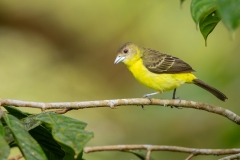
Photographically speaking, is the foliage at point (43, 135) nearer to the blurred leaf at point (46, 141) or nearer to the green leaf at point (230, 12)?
the blurred leaf at point (46, 141)

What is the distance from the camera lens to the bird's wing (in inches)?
197

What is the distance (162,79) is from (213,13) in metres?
2.56

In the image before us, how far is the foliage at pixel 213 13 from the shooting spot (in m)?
1.49

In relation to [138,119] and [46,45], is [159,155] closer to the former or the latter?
[138,119]

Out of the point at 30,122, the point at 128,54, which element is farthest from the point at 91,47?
the point at 30,122

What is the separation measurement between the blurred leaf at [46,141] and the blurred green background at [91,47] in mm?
4307

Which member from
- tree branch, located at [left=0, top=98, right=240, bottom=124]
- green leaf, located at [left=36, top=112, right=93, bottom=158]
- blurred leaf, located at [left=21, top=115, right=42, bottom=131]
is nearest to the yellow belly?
tree branch, located at [left=0, top=98, right=240, bottom=124]

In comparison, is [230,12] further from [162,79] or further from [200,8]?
[162,79]

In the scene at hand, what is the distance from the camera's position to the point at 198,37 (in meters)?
8.22

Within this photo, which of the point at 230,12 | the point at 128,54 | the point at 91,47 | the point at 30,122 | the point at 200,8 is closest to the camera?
the point at 230,12

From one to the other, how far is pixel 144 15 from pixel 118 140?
9.93ft

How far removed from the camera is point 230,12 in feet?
4.96

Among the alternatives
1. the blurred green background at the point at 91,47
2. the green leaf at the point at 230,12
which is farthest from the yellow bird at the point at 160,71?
the green leaf at the point at 230,12

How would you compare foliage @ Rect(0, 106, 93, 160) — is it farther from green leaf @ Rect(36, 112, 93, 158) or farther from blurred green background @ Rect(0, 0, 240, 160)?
blurred green background @ Rect(0, 0, 240, 160)
